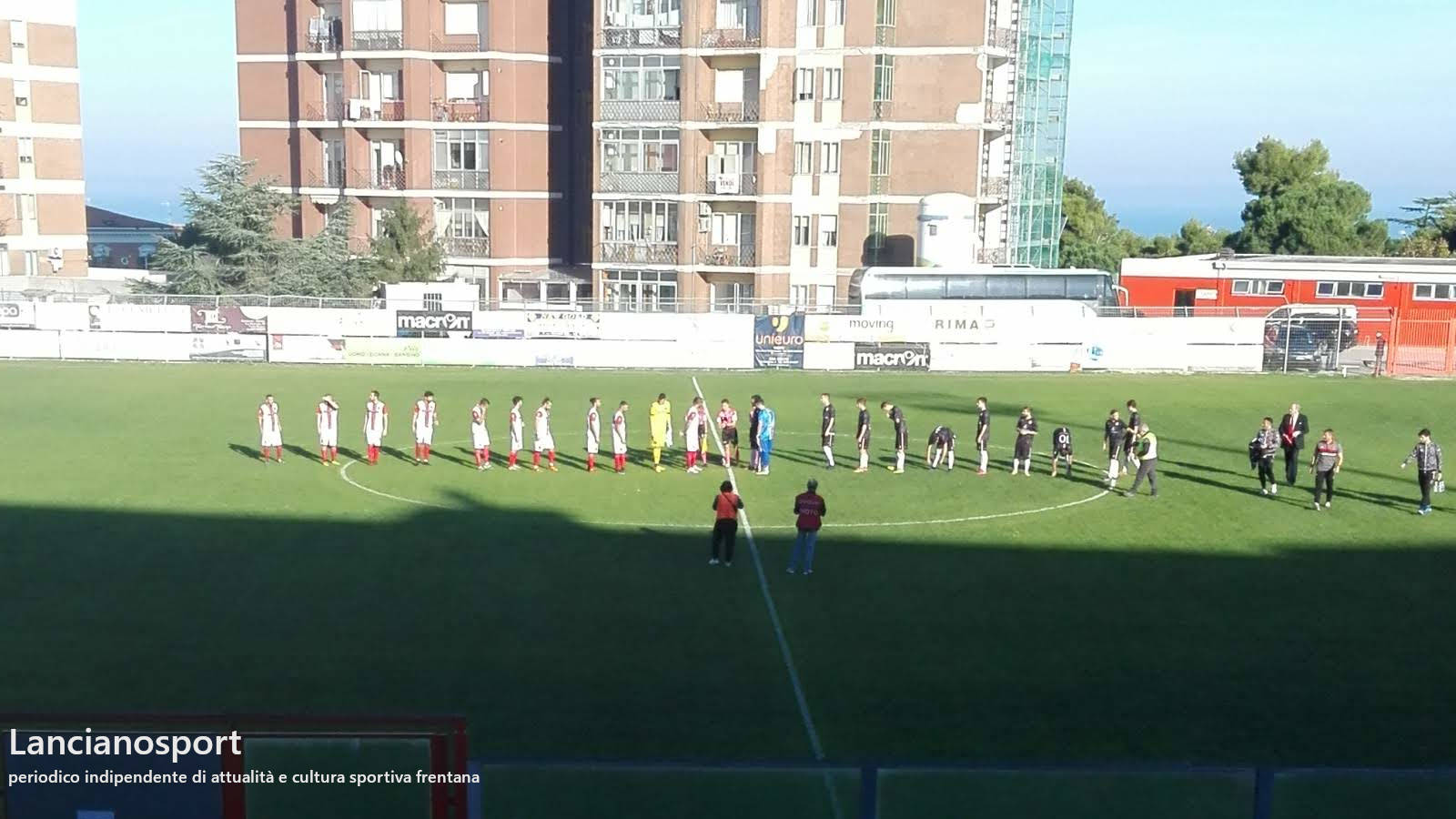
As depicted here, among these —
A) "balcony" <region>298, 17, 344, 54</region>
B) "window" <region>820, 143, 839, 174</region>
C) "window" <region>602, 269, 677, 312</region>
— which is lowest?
"window" <region>602, 269, 677, 312</region>

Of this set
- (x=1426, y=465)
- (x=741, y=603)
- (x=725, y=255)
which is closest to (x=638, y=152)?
(x=725, y=255)

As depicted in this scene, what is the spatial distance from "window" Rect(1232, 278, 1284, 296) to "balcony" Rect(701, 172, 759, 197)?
19.9m

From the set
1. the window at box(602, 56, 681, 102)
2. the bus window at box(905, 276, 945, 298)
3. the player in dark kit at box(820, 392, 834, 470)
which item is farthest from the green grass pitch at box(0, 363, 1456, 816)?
the window at box(602, 56, 681, 102)

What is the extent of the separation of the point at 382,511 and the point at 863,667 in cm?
1059

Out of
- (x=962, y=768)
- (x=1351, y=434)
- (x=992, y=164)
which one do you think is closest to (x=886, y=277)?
(x=992, y=164)

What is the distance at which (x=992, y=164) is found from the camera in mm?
62000

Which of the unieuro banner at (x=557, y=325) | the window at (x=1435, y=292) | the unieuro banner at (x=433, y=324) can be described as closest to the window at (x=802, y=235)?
the unieuro banner at (x=557, y=325)

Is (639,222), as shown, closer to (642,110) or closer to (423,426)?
(642,110)

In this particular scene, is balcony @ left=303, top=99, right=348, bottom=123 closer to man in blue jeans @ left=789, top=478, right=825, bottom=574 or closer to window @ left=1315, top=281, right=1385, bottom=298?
window @ left=1315, top=281, right=1385, bottom=298

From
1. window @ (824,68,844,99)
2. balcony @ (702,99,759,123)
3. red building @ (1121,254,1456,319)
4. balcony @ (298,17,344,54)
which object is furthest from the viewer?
balcony @ (298,17,344,54)

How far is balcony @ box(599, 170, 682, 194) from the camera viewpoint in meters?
58.7

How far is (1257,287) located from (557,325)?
27.0m

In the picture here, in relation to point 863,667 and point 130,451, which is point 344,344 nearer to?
point 130,451

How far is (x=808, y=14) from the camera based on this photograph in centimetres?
5628
